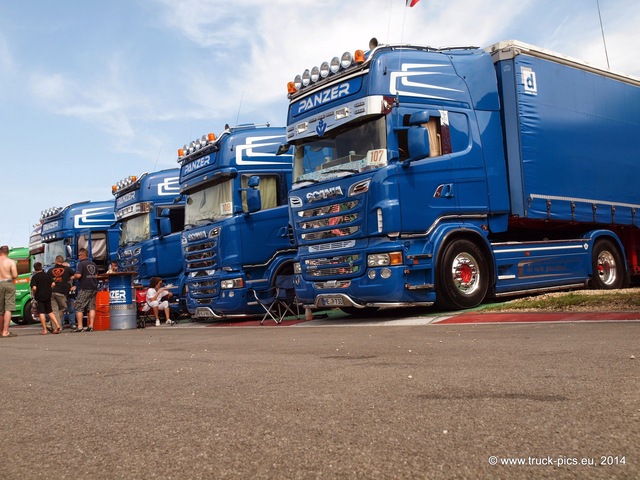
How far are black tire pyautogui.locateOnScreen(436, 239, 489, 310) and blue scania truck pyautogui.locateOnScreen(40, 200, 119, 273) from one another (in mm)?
12077

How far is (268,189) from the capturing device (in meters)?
14.1

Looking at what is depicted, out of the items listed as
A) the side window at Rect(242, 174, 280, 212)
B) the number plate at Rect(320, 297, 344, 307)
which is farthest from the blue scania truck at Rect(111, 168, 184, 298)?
the number plate at Rect(320, 297, 344, 307)

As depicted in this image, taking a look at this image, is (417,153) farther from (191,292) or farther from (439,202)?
(191,292)

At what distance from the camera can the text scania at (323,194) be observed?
36.1ft

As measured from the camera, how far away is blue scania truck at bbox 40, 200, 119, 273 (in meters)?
20.4

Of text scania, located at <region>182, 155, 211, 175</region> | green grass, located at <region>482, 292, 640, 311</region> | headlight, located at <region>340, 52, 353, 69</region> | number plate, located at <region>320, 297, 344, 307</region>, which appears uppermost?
headlight, located at <region>340, 52, 353, 69</region>

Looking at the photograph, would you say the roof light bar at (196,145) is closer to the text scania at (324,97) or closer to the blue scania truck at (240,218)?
the blue scania truck at (240,218)

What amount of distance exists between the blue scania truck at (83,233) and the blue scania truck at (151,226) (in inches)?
57.4

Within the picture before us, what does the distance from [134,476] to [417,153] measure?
27.1 ft

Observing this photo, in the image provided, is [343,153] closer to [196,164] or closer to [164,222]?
[196,164]

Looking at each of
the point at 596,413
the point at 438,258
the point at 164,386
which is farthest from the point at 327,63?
the point at 596,413

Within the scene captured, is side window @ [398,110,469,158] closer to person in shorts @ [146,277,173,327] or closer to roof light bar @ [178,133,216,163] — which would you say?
roof light bar @ [178,133,216,163]

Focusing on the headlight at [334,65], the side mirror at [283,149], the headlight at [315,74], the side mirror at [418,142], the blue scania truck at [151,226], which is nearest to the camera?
the side mirror at [418,142]

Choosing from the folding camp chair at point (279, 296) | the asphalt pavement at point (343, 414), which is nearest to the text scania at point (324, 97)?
the folding camp chair at point (279, 296)
